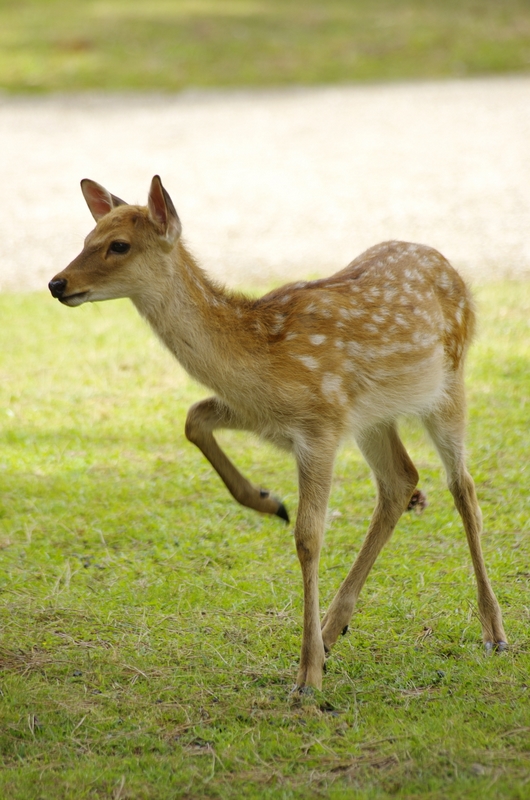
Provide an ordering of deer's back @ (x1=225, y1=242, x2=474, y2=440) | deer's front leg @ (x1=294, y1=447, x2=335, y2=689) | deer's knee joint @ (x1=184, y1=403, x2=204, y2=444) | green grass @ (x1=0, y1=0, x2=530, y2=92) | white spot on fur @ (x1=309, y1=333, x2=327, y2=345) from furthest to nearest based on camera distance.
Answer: green grass @ (x1=0, y1=0, x2=530, y2=92) → deer's knee joint @ (x1=184, y1=403, x2=204, y2=444) → white spot on fur @ (x1=309, y1=333, x2=327, y2=345) → deer's back @ (x1=225, y1=242, x2=474, y2=440) → deer's front leg @ (x1=294, y1=447, x2=335, y2=689)

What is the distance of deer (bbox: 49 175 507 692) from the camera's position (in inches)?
172

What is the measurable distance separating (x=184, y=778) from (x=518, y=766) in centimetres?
111

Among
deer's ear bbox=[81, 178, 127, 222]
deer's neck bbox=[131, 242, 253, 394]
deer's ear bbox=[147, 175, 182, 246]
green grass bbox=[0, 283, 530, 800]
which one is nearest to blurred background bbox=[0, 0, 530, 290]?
green grass bbox=[0, 283, 530, 800]

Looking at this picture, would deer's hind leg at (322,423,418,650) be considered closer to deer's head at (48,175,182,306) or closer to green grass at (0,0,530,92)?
deer's head at (48,175,182,306)

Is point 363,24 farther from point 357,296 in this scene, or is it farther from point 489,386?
point 357,296

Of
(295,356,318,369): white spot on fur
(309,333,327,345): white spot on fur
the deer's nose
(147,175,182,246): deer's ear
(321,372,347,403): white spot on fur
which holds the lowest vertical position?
(321,372,347,403): white spot on fur

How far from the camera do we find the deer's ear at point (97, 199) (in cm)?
475

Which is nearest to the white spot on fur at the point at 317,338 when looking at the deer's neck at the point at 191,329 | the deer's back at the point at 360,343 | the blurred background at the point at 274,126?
the deer's back at the point at 360,343

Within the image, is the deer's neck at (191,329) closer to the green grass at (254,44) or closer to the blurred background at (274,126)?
the blurred background at (274,126)

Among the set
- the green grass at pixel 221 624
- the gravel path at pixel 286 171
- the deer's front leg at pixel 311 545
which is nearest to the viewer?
the green grass at pixel 221 624

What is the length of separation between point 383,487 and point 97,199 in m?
1.87

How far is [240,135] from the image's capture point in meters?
15.9

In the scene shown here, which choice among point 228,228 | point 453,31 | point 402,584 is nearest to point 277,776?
point 402,584

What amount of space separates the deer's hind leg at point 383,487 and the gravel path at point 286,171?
17.6 feet
